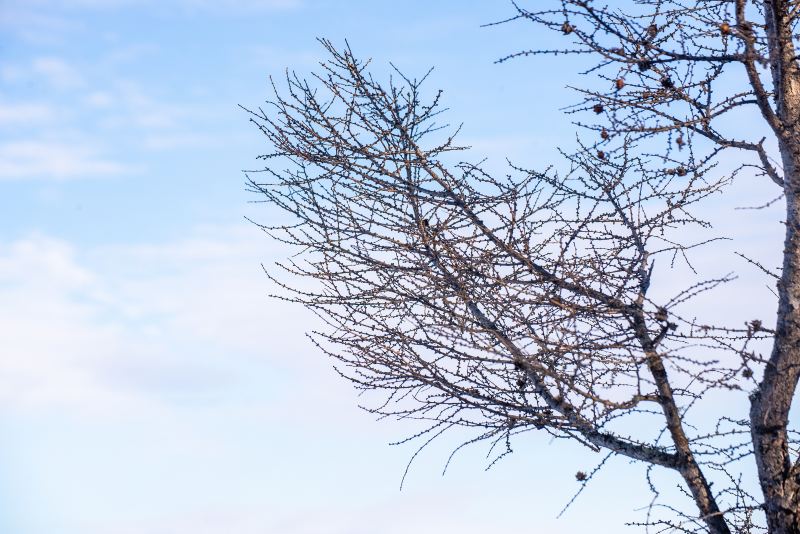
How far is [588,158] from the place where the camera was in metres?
7.55

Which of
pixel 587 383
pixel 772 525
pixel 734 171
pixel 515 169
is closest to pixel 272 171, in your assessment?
pixel 515 169

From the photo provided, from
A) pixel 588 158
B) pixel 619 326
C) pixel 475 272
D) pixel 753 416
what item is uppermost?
pixel 588 158

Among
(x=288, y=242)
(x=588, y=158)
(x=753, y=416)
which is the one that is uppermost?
(x=588, y=158)

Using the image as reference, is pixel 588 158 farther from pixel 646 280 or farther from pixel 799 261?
pixel 799 261

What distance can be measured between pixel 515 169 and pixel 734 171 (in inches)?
74.2

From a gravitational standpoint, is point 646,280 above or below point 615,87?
below

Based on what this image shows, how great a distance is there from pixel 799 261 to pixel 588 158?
6.52 ft

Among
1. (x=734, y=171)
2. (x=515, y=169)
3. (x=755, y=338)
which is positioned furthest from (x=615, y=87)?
(x=755, y=338)

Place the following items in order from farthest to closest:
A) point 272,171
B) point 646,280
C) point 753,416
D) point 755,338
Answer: point 272,171
point 646,280
point 753,416
point 755,338

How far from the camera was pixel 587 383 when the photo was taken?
253 inches

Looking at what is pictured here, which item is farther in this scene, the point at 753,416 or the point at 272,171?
the point at 272,171

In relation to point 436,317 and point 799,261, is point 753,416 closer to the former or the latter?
point 799,261

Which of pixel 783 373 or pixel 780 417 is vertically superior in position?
pixel 783 373

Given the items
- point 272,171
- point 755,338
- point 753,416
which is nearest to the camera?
point 755,338
